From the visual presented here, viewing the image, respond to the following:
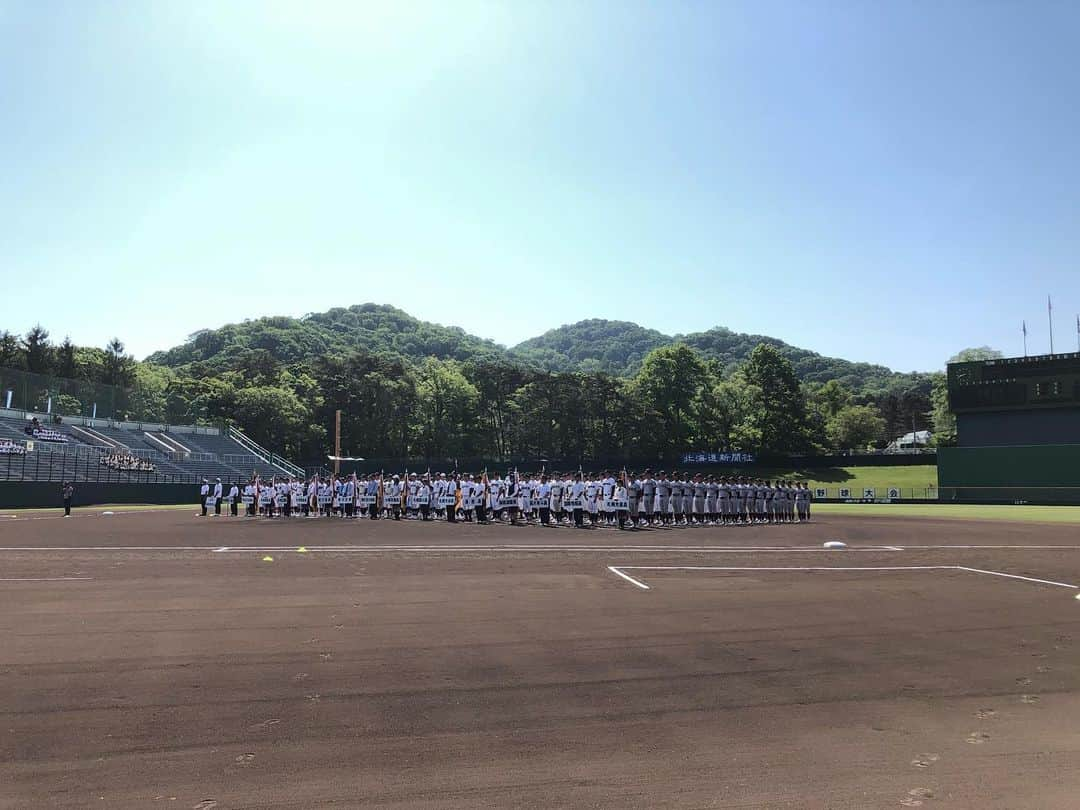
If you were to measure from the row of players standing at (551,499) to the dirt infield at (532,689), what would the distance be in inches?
640

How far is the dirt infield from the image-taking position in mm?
4980

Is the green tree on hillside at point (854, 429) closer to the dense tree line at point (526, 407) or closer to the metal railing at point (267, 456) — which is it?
the dense tree line at point (526, 407)

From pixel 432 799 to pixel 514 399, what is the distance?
98661 mm

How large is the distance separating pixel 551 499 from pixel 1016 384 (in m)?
35.3

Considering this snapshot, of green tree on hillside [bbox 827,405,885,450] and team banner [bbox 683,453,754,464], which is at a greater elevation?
green tree on hillside [bbox 827,405,885,450]

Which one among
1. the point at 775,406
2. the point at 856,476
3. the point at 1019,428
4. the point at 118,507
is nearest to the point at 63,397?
the point at 118,507

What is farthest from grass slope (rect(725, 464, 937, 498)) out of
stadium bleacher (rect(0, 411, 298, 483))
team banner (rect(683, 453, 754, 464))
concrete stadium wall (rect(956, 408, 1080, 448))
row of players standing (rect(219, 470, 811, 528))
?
stadium bleacher (rect(0, 411, 298, 483))

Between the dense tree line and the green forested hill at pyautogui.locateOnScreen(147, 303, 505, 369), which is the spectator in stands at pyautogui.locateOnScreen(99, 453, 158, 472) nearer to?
the dense tree line

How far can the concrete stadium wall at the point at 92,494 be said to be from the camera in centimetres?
4244

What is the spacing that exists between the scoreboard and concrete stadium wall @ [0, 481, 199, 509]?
50.4 m

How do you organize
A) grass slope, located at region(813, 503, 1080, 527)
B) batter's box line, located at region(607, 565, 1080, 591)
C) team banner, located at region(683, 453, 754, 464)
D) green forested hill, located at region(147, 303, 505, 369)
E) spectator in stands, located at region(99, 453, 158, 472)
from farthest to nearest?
1. green forested hill, located at region(147, 303, 505, 369)
2. team banner, located at region(683, 453, 754, 464)
3. spectator in stands, located at region(99, 453, 158, 472)
4. grass slope, located at region(813, 503, 1080, 527)
5. batter's box line, located at region(607, 565, 1080, 591)

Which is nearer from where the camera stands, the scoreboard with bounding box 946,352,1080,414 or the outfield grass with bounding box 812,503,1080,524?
the outfield grass with bounding box 812,503,1080,524

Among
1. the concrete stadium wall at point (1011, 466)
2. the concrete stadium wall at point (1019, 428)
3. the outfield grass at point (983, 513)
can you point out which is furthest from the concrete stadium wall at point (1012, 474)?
the outfield grass at point (983, 513)

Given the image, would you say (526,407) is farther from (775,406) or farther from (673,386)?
(775,406)
